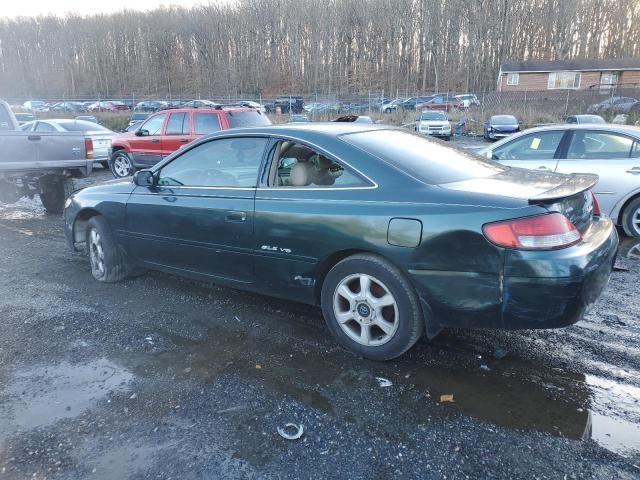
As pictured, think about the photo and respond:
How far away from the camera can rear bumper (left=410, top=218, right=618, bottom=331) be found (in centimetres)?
283

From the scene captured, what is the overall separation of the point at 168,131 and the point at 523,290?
11079 mm

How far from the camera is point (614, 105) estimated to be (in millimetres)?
29875

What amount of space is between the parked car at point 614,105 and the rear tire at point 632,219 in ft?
85.2

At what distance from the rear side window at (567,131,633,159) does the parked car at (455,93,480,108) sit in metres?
29.0

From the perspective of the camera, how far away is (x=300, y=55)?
64875 mm

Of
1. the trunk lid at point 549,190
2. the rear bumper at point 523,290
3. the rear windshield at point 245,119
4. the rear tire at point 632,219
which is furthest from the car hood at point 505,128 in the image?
the rear bumper at point 523,290

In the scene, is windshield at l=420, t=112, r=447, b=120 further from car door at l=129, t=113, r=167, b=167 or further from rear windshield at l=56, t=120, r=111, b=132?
car door at l=129, t=113, r=167, b=167

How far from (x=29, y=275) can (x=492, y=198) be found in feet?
16.3

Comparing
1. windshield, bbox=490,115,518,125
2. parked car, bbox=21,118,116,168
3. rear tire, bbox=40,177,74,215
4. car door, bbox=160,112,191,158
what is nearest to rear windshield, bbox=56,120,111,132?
parked car, bbox=21,118,116,168

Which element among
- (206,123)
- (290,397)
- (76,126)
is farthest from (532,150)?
(76,126)

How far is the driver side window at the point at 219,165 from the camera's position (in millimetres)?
4043

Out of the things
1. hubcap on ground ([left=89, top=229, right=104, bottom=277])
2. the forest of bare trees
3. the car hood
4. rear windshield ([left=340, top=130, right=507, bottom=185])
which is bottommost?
the car hood

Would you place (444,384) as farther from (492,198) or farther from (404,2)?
(404,2)

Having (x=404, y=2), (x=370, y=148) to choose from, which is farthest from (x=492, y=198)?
(x=404, y=2)
